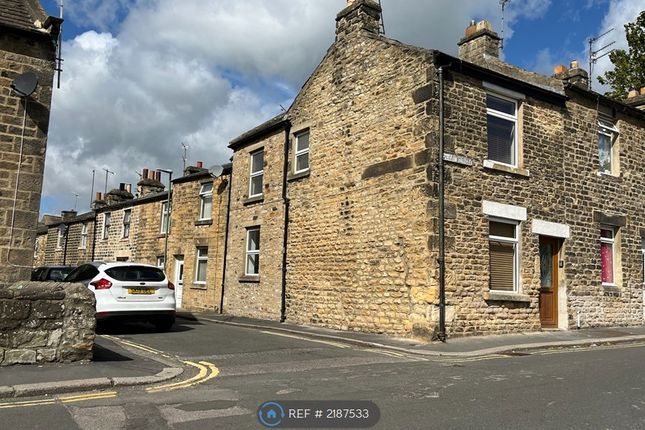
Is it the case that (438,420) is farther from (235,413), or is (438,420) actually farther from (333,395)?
(235,413)

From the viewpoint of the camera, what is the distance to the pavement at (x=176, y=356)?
21.8 ft

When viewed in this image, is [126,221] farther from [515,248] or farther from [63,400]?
[63,400]

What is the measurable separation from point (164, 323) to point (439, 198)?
7010 millimetres

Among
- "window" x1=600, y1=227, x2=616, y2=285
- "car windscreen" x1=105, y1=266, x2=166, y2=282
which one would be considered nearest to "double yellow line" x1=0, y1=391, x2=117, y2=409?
"car windscreen" x1=105, y1=266, x2=166, y2=282

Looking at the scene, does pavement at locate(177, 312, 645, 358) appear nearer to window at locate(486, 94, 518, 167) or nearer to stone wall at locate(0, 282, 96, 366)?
window at locate(486, 94, 518, 167)

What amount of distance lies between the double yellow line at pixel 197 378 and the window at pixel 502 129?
844cm

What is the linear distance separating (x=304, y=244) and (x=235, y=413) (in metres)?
10.3

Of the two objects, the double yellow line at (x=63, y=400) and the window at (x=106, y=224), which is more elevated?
the window at (x=106, y=224)

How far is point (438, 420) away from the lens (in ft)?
17.0

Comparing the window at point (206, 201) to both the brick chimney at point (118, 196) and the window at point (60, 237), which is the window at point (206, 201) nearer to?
the brick chimney at point (118, 196)

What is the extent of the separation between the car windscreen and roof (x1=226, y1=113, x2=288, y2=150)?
684 centimetres

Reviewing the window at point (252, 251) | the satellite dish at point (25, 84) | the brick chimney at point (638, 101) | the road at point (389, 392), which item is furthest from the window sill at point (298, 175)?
the brick chimney at point (638, 101)

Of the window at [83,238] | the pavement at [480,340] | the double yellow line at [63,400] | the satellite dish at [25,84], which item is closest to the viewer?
the double yellow line at [63,400]

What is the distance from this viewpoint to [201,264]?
21203 millimetres
